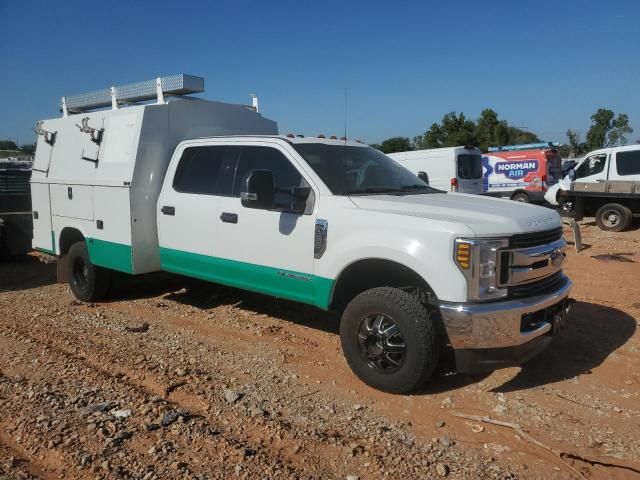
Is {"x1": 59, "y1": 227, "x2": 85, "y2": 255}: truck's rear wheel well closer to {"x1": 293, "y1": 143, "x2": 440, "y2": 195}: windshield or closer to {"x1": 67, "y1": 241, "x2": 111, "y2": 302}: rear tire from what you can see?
{"x1": 67, "y1": 241, "x2": 111, "y2": 302}: rear tire

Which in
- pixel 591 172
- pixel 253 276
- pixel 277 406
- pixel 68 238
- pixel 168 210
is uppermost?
pixel 591 172

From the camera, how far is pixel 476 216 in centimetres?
388

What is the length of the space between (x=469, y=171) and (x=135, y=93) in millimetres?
13424

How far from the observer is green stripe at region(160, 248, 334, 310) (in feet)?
14.8

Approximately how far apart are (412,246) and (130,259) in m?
3.47

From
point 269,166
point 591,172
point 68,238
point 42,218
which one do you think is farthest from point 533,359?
point 591,172

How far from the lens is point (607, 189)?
14273 millimetres

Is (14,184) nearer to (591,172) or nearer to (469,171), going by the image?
(469,171)

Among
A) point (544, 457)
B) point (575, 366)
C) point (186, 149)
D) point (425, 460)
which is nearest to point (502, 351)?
point (544, 457)

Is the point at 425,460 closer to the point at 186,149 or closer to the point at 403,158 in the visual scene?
the point at 186,149

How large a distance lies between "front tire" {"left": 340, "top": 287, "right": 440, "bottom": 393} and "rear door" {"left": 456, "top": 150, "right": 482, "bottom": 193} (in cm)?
1405

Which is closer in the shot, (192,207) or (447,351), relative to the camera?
(447,351)

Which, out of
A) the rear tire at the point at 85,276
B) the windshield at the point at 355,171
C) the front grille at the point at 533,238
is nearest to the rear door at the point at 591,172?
the windshield at the point at 355,171

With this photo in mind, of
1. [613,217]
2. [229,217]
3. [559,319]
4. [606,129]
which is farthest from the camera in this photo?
[606,129]
